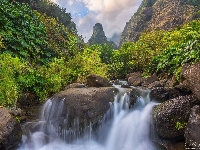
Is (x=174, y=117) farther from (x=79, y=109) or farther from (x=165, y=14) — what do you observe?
(x=165, y=14)

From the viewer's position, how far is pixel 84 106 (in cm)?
851

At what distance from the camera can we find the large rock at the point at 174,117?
7125mm

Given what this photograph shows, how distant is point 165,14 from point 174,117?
6921cm

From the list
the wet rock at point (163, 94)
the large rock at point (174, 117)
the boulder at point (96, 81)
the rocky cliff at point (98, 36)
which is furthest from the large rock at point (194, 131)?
the rocky cliff at point (98, 36)

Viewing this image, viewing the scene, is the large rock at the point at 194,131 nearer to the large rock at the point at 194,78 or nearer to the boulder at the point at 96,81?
the large rock at the point at 194,78

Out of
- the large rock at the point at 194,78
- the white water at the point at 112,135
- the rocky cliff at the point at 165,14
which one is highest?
the rocky cliff at the point at 165,14

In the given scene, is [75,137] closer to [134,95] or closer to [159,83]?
[134,95]

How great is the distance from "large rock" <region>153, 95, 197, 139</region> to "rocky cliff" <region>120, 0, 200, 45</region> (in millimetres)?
51394

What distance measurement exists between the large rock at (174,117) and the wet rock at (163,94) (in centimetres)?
168

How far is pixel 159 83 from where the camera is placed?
13188 mm

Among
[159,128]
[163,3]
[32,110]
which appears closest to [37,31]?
[32,110]

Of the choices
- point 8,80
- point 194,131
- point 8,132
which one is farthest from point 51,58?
point 194,131

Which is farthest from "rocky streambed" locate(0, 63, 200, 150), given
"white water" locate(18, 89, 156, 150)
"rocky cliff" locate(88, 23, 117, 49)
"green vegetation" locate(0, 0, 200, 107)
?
"rocky cliff" locate(88, 23, 117, 49)

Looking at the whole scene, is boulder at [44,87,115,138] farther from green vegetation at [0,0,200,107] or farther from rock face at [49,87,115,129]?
green vegetation at [0,0,200,107]
